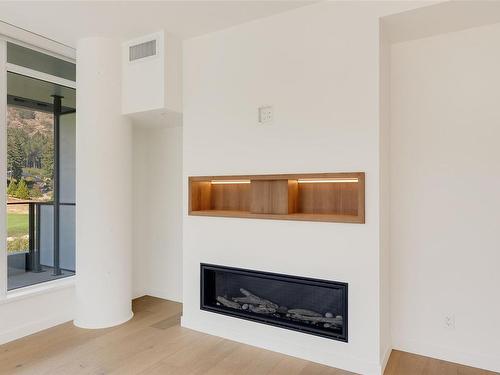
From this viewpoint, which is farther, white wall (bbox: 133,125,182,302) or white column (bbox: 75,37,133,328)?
white wall (bbox: 133,125,182,302)

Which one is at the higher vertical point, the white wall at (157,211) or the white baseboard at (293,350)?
the white wall at (157,211)

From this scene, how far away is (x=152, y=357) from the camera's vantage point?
9.24 ft

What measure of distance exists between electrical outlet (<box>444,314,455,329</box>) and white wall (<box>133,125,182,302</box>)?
9.07ft

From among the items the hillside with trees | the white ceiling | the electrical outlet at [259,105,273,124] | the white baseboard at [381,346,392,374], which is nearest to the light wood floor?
the white baseboard at [381,346,392,374]

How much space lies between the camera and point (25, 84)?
3541mm

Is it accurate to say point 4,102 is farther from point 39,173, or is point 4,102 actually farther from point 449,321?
point 449,321

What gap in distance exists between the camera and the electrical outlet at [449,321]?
2.74 m

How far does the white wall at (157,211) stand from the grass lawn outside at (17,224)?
118 cm

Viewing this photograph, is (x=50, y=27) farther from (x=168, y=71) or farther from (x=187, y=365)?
(x=187, y=365)

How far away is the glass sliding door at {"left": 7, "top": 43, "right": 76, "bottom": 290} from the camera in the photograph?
11.4 feet

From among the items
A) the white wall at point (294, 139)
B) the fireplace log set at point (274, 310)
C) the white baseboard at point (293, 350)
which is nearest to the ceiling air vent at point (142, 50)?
the white wall at point (294, 139)

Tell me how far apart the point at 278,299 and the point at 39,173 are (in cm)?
283

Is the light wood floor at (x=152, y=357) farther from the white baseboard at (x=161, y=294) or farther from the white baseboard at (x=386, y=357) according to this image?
the white baseboard at (x=161, y=294)

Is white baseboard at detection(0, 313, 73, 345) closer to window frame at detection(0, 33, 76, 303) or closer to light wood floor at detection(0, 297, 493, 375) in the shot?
light wood floor at detection(0, 297, 493, 375)
